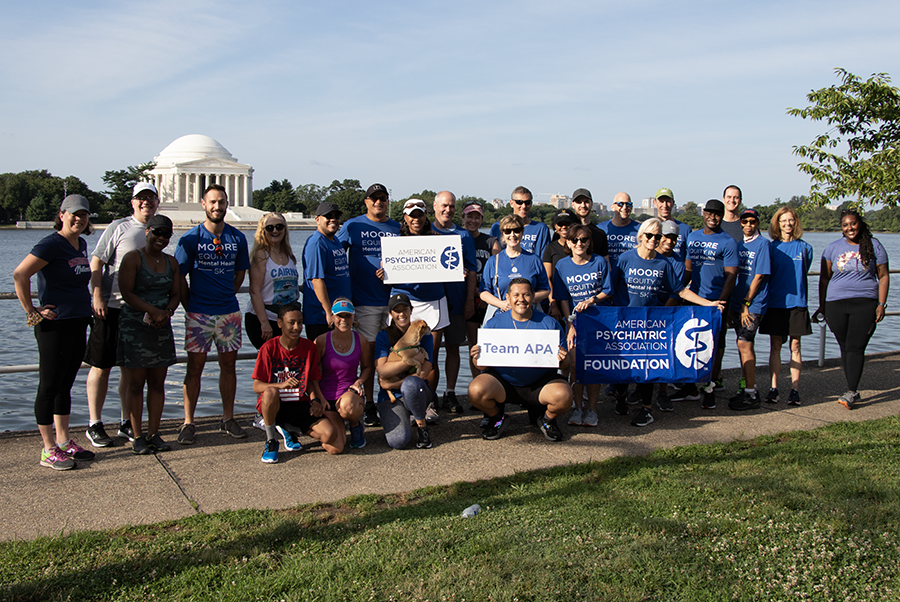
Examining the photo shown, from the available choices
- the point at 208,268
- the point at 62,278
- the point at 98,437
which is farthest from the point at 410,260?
the point at 98,437

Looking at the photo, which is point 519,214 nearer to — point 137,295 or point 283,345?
point 283,345

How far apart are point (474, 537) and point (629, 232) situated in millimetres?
4937

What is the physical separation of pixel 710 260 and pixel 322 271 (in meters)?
4.17

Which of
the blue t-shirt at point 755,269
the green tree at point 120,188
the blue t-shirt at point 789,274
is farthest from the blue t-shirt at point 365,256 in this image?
the green tree at point 120,188

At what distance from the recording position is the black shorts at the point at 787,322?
7.75 meters

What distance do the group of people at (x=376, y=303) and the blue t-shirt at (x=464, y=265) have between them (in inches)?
0.9

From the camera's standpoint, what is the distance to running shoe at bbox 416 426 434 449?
613 cm

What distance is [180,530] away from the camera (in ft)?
14.1

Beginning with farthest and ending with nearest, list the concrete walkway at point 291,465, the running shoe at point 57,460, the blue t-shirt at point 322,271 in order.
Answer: the blue t-shirt at point 322,271, the running shoe at point 57,460, the concrete walkway at point 291,465

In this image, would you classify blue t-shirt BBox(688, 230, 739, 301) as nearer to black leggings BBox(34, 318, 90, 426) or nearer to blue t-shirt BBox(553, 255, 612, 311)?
blue t-shirt BBox(553, 255, 612, 311)

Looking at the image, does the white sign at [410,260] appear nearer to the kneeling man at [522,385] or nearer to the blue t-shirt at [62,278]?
the kneeling man at [522,385]

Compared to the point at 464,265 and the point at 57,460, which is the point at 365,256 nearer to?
the point at 464,265

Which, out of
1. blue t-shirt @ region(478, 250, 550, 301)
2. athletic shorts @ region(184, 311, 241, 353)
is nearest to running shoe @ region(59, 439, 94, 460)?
athletic shorts @ region(184, 311, 241, 353)

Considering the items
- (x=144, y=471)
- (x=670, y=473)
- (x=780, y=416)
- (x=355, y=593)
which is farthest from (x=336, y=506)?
(x=780, y=416)
